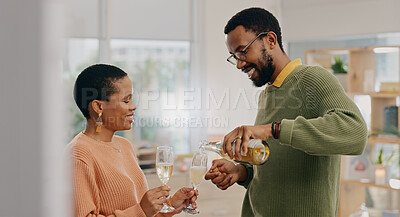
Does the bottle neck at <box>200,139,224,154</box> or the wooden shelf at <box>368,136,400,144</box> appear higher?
the bottle neck at <box>200,139,224,154</box>

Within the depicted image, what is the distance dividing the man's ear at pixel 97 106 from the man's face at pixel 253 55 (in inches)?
17.3

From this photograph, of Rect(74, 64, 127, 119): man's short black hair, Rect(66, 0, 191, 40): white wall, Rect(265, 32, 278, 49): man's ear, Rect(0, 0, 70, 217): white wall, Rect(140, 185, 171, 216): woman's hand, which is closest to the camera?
Rect(0, 0, 70, 217): white wall

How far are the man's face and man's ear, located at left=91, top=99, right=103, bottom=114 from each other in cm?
44

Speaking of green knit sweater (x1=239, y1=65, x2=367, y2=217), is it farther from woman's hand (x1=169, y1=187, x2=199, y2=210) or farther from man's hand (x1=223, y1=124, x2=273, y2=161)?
woman's hand (x1=169, y1=187, x2=199, y2=210)

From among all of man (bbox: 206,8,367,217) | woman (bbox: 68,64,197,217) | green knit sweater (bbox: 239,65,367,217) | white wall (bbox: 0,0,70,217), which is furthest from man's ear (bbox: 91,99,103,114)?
white wall (bbox: 0,0,70,217)

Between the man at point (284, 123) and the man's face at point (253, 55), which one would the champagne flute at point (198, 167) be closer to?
the man at point (284, 123)

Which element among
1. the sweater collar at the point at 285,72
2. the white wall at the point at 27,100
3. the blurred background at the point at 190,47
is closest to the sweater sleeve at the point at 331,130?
the sweater collar at the point at 285,72

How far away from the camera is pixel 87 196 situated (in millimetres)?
1208

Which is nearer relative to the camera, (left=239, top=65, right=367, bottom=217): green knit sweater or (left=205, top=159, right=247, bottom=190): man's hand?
(left=239, top=65, right=367, bottom=217): green knit sweater

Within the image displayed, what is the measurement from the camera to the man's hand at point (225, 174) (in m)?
1.55

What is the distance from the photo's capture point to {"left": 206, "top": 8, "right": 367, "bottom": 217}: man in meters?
1.19

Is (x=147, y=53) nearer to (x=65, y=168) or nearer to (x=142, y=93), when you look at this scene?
(x=142, y=93)

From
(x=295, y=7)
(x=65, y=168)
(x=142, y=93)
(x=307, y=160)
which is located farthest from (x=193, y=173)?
(x=295, y=7)

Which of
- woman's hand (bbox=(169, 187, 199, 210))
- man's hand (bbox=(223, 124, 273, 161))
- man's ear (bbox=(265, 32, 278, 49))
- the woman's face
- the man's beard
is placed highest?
man's ear (bbox=(265, 32, 278, 49))
